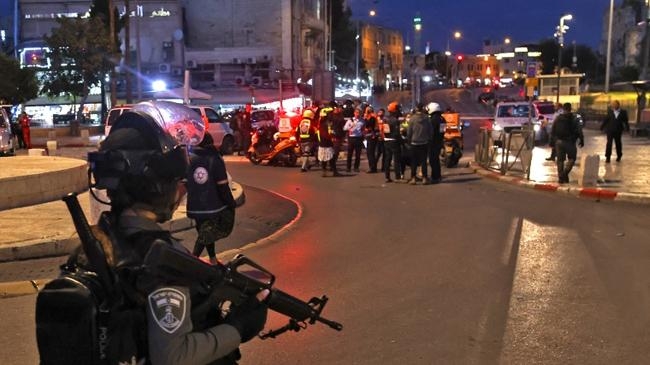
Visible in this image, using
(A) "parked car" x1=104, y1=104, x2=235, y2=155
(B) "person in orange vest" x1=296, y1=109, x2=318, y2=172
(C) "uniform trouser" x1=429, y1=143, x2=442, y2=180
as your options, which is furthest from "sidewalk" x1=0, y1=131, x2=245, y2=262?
(A) "parked car" x1=104, y1=104, x2=235, y2=155

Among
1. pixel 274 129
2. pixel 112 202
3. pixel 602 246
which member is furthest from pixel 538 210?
pixel 274 129

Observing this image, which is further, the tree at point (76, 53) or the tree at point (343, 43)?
the tree at point (343, 43)

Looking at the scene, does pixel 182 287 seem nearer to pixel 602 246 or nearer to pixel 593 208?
pixel 602 246

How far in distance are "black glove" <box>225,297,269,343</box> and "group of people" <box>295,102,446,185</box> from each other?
12.7 metres

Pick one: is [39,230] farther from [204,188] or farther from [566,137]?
[566,137]

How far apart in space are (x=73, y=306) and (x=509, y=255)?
6.84 meters

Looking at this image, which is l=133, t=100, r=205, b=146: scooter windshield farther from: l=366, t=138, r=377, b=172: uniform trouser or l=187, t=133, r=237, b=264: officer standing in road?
l=366, t=138, r=377, b=172: uniform trouser

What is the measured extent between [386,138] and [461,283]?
374 inches

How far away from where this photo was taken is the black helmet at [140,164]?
216cm

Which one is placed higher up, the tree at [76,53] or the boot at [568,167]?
the tree at [76,53]

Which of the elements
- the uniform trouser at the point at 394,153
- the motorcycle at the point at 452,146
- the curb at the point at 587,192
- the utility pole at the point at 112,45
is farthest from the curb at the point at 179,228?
the utility pole at the point at 112,45

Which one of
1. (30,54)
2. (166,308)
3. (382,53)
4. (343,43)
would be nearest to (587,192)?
(166,308)

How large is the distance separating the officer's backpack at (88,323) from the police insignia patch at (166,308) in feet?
0.20

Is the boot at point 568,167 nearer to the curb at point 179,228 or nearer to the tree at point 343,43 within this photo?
the curb at point 179,228
